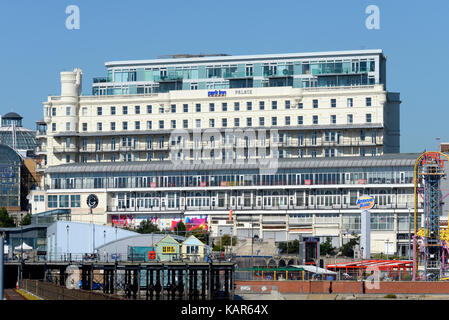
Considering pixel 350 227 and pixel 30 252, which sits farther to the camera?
pixel 350 227

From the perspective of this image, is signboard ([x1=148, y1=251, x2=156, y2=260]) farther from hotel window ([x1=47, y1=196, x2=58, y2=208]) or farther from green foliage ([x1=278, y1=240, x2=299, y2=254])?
hotel window ([x1=47, y1=196, x2=58, y2=208])

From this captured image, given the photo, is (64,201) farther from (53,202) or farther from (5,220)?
(5,220)

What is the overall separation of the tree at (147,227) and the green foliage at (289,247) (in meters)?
→ 19.3

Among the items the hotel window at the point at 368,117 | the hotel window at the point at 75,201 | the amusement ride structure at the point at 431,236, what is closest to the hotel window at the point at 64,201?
the hotel window at the point at 75,201

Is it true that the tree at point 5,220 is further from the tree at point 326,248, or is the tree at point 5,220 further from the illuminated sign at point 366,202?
the illuminated sign at point 366,202

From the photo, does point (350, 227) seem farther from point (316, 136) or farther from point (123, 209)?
point (123, 209)

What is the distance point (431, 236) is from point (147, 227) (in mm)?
53052

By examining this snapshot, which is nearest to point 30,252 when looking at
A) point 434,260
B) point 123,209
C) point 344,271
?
point 123,209

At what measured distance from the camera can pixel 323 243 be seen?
566ft

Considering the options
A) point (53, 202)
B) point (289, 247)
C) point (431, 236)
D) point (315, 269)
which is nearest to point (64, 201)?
point (53, 202)

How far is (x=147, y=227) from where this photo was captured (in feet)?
594

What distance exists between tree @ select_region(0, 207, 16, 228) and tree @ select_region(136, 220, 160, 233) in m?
22.5
